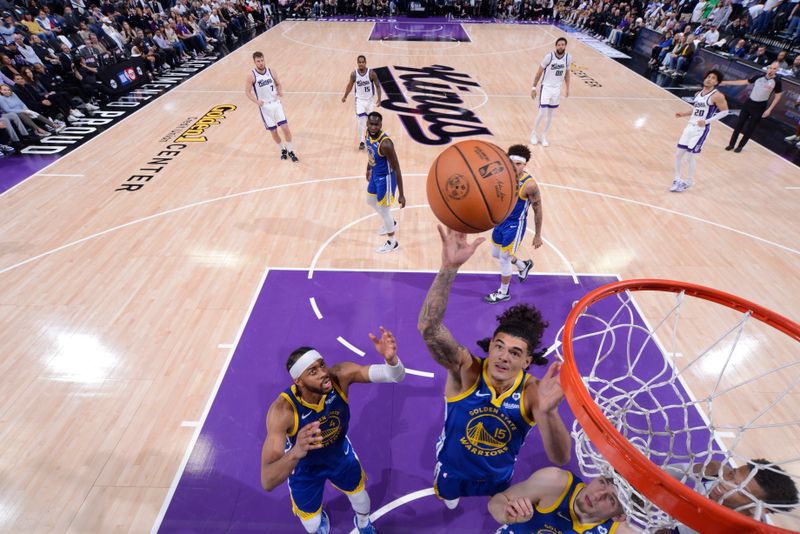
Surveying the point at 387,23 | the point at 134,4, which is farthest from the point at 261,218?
the point at 387,23

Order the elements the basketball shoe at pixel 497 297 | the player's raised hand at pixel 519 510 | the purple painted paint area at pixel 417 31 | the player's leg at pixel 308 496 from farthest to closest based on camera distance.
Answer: the purple painted paint area at pixel 417 31
the basketball shoe at pixel 497 297
the player's leg at pixel 308 496
the player's raised hand at pixel 519 510

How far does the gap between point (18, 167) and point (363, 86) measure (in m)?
6.50

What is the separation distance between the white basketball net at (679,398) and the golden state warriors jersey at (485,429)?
1.21 ft

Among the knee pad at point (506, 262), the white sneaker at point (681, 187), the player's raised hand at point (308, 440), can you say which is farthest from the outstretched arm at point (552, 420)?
the white sneaker at point (681, 187)

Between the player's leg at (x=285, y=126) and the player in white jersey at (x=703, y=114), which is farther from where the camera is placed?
the player's leg at (x=285, y=126)

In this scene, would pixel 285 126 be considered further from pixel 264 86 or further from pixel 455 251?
pixel 455 251

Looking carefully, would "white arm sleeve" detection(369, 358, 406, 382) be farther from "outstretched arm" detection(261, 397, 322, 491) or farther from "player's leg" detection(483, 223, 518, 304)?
"player's leg" detection(483, 223, 518, 304)

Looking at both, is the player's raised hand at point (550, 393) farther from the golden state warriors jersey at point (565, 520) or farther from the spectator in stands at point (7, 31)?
the spectator in stands at point (7, 31)

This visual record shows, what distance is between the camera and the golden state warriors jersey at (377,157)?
17.1 feet

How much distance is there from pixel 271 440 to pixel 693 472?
2259mm

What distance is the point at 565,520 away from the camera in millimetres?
2207

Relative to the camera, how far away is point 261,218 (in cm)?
660

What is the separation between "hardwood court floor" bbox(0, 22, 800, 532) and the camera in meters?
3.71

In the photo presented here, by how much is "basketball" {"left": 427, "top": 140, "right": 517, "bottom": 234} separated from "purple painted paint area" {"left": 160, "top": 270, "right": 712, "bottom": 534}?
1.84 meters
